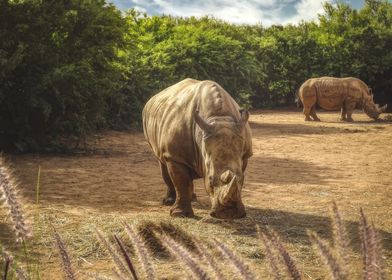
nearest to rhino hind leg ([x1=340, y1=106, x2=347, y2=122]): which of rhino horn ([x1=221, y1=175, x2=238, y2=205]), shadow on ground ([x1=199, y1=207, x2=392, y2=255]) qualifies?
Answer: shadow on ground ([x1=199, y1=207, x2=392, y2=255])

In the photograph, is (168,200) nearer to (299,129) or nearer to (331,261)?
(331,261)

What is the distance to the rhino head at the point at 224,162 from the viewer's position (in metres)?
4.79

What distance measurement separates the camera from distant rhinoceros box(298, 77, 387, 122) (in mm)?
18844

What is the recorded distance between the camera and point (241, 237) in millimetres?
5234

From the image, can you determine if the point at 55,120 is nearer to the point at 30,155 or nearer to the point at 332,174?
the point at 30,155

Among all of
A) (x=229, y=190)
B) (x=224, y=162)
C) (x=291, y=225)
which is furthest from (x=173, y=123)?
(x=291, y=225)

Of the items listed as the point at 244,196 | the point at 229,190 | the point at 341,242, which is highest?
the point at 341,242

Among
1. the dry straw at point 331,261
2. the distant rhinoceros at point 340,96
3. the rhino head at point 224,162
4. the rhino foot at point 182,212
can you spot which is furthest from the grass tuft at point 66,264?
the distant rhinoceros at point 340,96

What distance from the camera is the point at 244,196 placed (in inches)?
291

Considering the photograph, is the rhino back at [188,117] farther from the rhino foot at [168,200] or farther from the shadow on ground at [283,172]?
the shadow on ground at [283,172]

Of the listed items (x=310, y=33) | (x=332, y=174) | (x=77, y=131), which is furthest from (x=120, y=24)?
(x=310, y=33)

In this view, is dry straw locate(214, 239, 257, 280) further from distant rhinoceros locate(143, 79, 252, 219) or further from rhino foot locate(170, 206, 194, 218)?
rhino foot locate(170, 206, 194, 218)

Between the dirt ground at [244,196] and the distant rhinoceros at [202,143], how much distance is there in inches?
15.8

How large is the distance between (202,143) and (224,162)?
0.40 m
